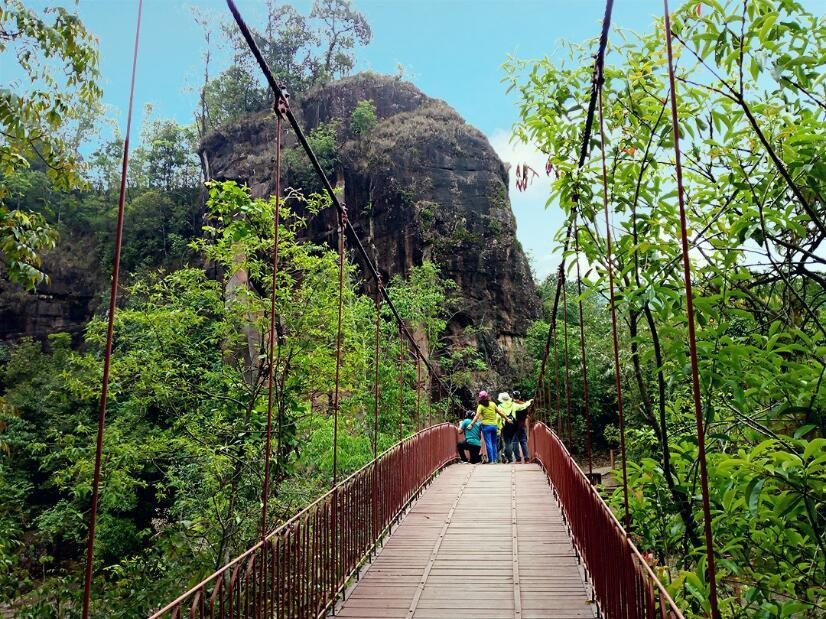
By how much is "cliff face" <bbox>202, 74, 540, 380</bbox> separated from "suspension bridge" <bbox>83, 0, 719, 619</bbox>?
46.8ft

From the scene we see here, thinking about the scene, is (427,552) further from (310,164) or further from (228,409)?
(310,164)

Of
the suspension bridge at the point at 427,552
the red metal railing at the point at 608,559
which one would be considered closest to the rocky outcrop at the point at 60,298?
the suspension bridge at the point at 427,552

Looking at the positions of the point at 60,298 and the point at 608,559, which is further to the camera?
the point at 60,298

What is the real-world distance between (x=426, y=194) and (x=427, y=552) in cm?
1895

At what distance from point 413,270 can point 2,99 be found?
597 inches

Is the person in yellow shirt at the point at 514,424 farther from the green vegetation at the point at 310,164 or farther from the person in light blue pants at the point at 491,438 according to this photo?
the green vegetation at the point at 310,164

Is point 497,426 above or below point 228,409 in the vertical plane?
below

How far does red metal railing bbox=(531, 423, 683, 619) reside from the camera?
2.16 m

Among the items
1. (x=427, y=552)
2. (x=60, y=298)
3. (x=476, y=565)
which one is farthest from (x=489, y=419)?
(x=60, y=298)

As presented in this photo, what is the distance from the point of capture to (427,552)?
4828 millimetres

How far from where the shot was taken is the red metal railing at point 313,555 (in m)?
2.43

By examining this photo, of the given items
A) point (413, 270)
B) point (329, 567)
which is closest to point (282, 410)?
point (329, 567)

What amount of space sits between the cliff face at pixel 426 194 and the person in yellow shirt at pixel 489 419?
9.83m

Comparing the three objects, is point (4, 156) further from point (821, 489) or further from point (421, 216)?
point (421, 216)
